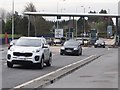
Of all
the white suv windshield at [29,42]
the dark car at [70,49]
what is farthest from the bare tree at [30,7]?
the white suv windshield at [29,42]

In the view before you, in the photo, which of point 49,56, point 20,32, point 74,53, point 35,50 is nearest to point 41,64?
point 35,50

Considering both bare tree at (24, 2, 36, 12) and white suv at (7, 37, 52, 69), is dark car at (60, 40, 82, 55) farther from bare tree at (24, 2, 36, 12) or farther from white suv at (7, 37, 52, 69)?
bare tree at (24, 2, 36, 12)

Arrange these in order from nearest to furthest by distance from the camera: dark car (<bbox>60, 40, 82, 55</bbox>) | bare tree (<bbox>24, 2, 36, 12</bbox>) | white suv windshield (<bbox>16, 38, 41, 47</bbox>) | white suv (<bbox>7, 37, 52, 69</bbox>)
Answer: white suv (<bbox>7, 37, 52, 69</bbox>) < white suv windshield (<bbox>16, 38, 41, 47</bbox>) < dark car (<bbox>60, 40, 82, 55</bbox>) < bare tree (<bbox>24, 2, 36, 12</bbox>)

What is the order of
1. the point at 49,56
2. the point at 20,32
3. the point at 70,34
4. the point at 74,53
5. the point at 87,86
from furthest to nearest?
the point at 20,32 → the point at 70,34 → the point at 74,53 → the point at 49,56 → the point at 87,86

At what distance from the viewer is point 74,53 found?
1727 inches

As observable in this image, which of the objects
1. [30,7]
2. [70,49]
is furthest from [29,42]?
[30,7]

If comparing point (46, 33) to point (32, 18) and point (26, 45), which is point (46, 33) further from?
point (26, 45)

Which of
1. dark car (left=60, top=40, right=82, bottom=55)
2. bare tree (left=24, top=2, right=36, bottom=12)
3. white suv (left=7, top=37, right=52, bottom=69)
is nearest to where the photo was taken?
white suv (left=7, top=37, right=52, bottom=69)

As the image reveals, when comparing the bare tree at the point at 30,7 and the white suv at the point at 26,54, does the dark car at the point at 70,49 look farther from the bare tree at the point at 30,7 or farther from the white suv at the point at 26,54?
the bare tree at the point at 30,7

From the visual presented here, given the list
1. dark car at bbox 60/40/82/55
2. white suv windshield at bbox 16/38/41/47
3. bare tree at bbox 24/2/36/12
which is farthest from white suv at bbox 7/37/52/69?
bare tree at bbox 24/2/36/12

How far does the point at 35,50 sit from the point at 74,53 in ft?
68.4

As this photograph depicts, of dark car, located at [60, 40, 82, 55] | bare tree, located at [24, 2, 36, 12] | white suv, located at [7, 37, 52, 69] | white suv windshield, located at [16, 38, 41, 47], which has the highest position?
bare tree, located at [24, 2, 36, 12]

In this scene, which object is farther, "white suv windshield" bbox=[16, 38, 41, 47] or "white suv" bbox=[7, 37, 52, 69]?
"white suv windshield" bbox=[16, 38, 41, 47]

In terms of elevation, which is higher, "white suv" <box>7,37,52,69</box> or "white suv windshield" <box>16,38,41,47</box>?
"white suv windshield" <box>16,38,41,47</box>
